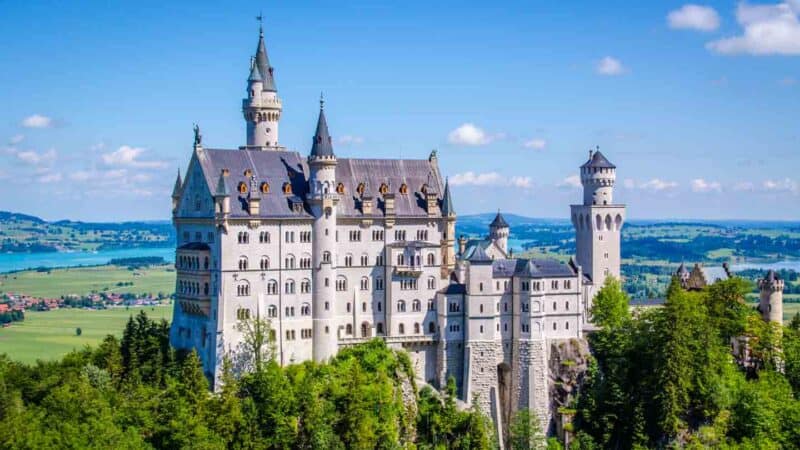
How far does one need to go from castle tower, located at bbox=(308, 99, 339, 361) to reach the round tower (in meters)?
32.2

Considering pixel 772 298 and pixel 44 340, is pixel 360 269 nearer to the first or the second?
pixel 772 298

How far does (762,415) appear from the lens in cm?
10125

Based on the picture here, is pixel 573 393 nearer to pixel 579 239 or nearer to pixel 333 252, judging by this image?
pixel 579 239

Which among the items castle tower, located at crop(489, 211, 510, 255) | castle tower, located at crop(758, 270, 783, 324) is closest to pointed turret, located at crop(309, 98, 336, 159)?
castle tower, located at crop(489, 211, 510, 255)

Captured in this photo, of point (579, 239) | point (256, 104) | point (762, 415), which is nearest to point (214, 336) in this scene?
point (256, 104)

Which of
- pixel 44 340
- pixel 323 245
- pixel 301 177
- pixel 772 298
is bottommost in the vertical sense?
pixel 44 340

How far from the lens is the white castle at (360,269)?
96688mm

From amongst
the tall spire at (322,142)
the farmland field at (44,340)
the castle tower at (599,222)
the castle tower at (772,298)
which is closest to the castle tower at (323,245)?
the tall spire at (322,142)

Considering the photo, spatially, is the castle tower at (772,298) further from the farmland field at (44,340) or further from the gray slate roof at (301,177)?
the farmland field at (44,340)

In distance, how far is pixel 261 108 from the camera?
11012cm

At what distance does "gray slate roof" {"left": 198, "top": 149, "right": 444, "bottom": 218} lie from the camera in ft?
320

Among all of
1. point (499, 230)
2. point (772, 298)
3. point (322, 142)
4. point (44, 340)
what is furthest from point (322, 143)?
point (44, 340)

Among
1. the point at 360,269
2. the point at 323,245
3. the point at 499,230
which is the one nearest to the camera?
the point at 323,245

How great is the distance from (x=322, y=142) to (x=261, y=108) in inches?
484
